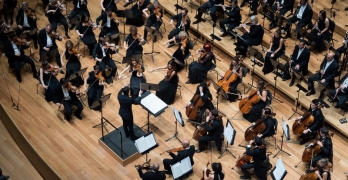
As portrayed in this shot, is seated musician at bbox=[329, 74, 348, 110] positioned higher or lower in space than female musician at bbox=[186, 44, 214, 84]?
higher

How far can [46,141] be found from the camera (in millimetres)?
11453

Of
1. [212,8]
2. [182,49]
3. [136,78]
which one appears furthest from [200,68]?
[212,8]

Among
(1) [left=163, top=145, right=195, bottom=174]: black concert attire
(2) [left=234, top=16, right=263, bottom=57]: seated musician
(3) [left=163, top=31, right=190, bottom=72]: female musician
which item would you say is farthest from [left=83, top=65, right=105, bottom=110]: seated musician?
(2) [left=234, top=16, right=263, bottom=57]: seated musician

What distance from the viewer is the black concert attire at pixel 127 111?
10641 millimetres

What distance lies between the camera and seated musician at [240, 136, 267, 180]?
1015 cm

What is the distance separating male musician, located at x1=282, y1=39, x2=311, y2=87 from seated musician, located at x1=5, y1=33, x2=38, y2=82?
491cm

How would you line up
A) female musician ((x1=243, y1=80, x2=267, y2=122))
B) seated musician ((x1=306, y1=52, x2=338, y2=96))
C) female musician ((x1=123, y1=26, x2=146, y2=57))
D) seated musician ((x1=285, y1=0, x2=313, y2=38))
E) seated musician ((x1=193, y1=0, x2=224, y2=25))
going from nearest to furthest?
female musician ((x1=243, y1=80, x2=267, y2=122))
seated musician ((x1=306, y1=52, x2=338, y2=96))
female musician ((x1=123, y1=26, x2=146, y2=57))
seated musician ((x1=285, y1=0, x2=313, y2=38))
seated musician ((x1=193, y1=0, x2=224, y2=25))

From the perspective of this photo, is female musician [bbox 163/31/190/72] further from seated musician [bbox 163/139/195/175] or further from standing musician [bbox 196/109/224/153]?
seated musician [bbox 163/139/195/175]

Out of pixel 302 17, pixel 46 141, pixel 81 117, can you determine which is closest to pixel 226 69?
pixel 302 17

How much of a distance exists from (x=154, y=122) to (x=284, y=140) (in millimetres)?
2348

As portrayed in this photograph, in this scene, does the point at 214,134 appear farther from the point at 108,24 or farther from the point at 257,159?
the point at 108,24

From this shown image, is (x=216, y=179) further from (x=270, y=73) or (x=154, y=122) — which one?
(x=270, y=73)

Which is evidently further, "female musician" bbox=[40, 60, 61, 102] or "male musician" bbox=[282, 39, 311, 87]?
"male musician" bbox=[282, 39, 311, 87]

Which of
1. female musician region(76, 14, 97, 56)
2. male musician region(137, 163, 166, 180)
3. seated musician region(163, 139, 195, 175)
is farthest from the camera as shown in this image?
female musician region(76, 14, 97, 56)
